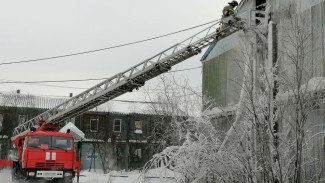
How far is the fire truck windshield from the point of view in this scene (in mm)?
15810

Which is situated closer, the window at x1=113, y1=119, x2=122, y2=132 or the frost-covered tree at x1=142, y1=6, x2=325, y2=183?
the frost-covered tree at x1=142, y1=6, x2=325, y2=183

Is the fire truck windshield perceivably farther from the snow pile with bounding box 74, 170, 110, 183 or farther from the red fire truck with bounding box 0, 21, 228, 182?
the snow pile with bounding box 74, 170, 110, 183

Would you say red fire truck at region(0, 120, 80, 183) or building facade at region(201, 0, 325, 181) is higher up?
building facade at region(201, 0, 325, 181)

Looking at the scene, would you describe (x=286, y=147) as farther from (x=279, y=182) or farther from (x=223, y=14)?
(x=223, y=14)

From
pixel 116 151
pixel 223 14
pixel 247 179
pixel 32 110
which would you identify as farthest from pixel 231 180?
pixel 32 110

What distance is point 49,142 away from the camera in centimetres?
1603

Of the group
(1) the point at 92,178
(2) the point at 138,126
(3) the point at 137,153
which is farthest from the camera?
(2) the point at 138,126

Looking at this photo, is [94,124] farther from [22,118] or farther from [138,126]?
[22,118]

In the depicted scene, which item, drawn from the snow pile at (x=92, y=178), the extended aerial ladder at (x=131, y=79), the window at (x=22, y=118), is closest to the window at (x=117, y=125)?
the window at (x=22, y=118)

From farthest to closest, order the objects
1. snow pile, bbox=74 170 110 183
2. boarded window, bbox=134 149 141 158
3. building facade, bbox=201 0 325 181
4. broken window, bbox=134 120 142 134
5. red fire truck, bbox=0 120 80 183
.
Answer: broken window, bbox=134 120 142 134 → boarded window, bbox=134 149 141 158 → snow pile, bbox=74 170 110 183 → red fire truck, bbox=0 120 80 183 → building facade, bbox=201 0 325 181

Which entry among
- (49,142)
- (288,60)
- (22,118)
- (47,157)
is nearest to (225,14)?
(288,60)

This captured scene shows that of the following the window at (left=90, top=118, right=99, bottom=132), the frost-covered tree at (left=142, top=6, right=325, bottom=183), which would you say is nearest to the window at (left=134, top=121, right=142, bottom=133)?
the window at (left=90, top=118, right=99, bottom=132)

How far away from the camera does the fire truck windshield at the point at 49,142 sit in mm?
15810

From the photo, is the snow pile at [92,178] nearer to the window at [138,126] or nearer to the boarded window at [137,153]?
the boarded window at [137,153]
